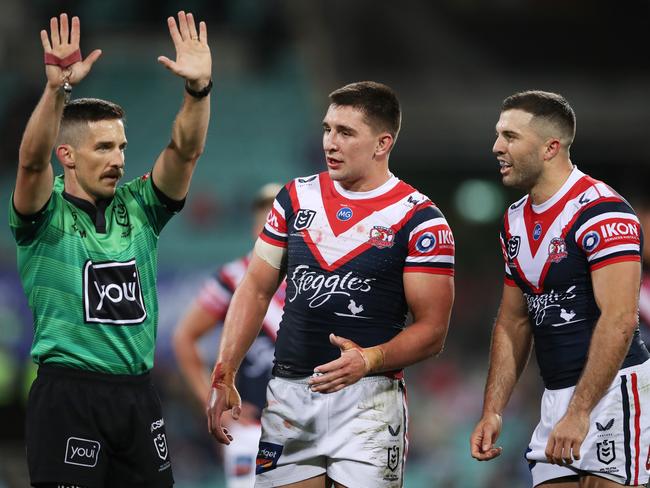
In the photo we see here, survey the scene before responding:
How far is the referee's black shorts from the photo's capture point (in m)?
4.87

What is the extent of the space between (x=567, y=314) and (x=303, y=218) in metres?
1.30

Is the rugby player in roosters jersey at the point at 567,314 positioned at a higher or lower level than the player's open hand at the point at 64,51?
lower

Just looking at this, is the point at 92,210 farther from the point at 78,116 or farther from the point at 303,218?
the point at 303,218

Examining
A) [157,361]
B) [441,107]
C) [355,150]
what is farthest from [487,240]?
[355,150]

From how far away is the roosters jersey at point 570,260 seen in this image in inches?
191

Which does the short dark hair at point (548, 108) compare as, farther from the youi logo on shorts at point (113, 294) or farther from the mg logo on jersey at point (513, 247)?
the youi logo on shorts at point (113, 294)

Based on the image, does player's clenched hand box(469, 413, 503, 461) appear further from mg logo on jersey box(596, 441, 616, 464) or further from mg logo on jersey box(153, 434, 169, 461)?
mg logo on jersey box(153, 434, 169, 461)

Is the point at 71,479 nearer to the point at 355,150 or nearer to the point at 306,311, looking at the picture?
the point at 306,311

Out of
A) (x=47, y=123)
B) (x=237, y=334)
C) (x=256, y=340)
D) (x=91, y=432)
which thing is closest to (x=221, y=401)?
(x=237, y=334)

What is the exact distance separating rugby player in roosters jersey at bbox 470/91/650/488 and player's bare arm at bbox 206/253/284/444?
1.13 metres

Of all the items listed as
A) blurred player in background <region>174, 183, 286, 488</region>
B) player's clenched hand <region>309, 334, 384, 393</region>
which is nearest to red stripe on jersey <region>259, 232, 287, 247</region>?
player's clenched hand <region>309, 334, 384, 393</region>

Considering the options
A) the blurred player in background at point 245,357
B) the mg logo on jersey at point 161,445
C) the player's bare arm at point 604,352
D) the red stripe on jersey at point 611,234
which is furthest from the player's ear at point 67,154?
the player's bare arm at point 604,352

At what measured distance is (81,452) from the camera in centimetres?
488

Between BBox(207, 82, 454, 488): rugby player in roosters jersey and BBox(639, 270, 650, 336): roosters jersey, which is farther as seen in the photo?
BBox(639, 270, 650, 336): roosters jersey
